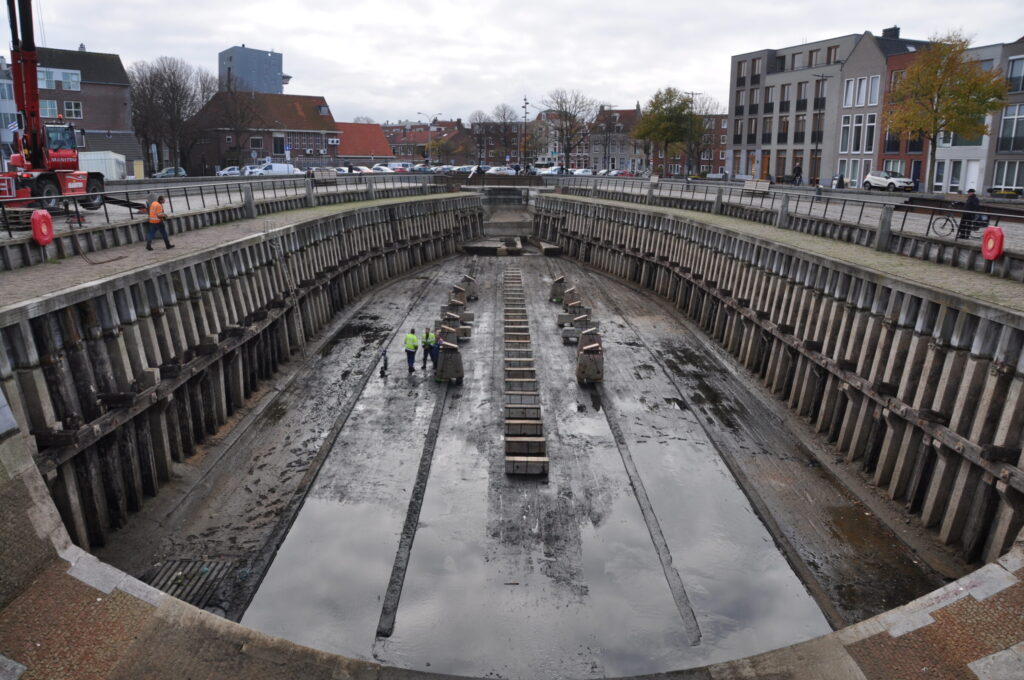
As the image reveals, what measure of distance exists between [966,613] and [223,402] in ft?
55.5

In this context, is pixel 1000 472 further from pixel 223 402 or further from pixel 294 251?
pixel 294 251

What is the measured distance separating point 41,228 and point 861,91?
2519 inches

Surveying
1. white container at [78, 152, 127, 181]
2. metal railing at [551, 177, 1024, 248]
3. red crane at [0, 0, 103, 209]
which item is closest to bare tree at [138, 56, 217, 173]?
white container at [78, 152, 127, 181]

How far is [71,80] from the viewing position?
247 ft

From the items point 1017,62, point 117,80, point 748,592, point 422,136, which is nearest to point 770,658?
point 748,592

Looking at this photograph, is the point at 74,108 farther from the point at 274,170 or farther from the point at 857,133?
the point at 857,133

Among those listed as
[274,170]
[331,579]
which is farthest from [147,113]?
[331,579]

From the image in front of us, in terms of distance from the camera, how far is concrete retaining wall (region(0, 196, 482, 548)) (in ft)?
41.4

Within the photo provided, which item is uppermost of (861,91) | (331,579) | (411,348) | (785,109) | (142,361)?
(861,91)

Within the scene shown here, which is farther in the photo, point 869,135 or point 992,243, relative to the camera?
point 869,135

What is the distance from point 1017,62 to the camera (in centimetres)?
4888

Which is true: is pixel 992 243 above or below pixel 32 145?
below

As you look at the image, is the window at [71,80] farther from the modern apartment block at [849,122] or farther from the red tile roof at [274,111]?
the modern apartment block at [849,122]

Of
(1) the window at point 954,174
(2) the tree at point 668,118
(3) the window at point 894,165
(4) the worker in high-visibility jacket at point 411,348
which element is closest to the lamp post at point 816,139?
(3) the window at point 894,165
